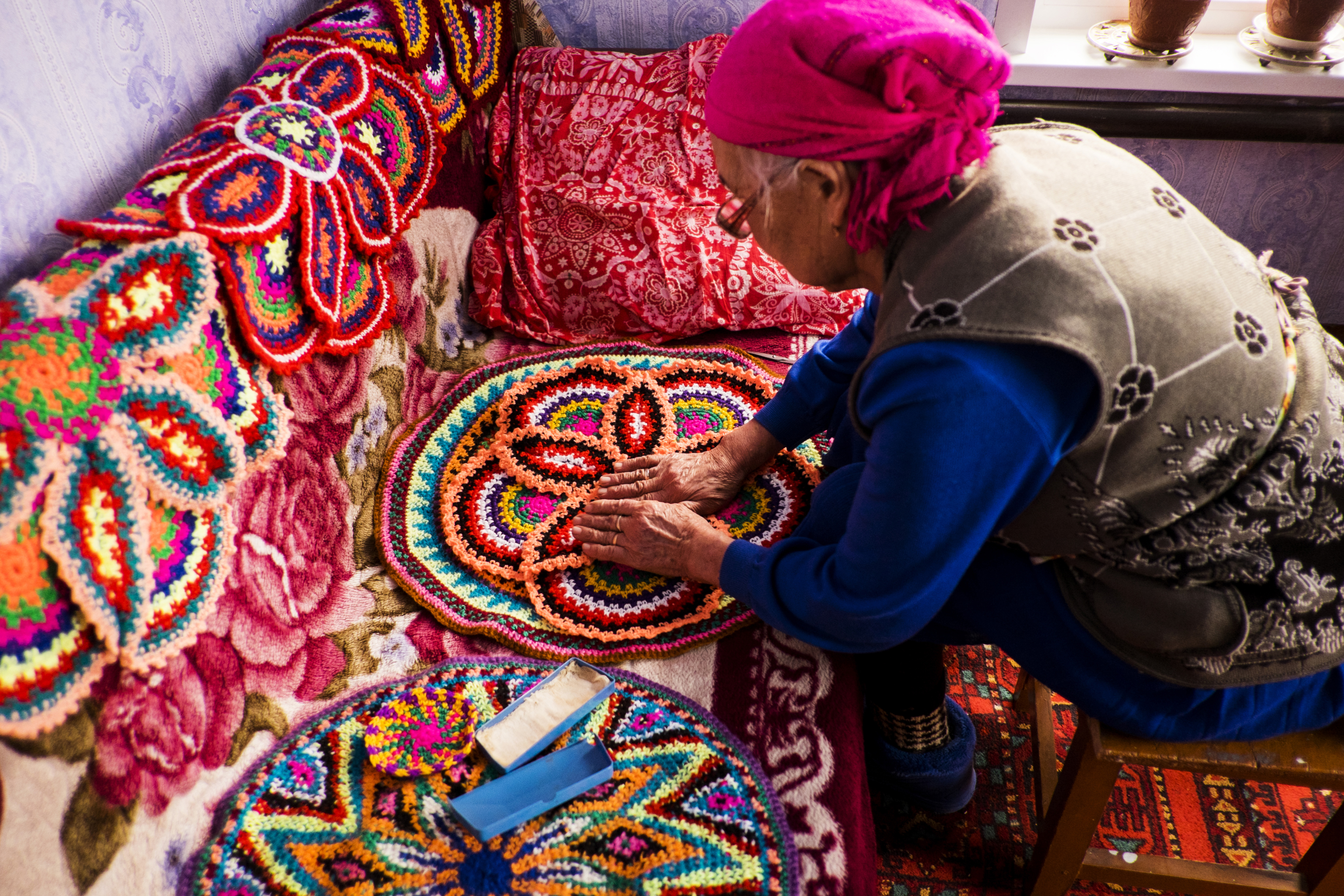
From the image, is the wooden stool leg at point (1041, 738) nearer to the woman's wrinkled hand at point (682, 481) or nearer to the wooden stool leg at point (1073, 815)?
the wooden stool leg at point (1073, 815)

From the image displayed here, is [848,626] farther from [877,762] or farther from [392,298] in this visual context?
[392,298]

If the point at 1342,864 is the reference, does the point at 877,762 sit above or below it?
below

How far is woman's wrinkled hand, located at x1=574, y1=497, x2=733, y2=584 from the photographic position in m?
1.11

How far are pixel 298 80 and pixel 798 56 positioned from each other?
0.84 m

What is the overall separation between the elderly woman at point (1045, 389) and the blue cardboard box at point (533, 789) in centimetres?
27

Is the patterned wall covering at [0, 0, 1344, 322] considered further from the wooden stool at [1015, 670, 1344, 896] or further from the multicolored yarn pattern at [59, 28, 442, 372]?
the wooden stool at [1015, 670, 1344, 896]

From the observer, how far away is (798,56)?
805mm

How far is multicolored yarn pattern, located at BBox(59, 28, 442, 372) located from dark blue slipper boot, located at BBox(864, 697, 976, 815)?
1011mm

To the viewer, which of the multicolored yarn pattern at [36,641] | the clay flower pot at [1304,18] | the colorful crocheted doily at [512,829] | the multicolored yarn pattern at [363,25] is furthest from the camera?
the clay flower pot at [1304,18]

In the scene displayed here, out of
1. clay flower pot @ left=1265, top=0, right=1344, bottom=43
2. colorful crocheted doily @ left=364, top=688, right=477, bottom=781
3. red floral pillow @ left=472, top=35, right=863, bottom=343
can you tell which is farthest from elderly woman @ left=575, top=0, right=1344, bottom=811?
clay flower pot @ left=1265, top=0, right=1344, bottom=43

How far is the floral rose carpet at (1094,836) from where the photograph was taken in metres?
1.31

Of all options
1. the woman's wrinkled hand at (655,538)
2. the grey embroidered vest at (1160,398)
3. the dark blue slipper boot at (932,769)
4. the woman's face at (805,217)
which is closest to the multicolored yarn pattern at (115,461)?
the woman's wrinkled hand at (655,538)

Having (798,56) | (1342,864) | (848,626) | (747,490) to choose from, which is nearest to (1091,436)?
(848,626)

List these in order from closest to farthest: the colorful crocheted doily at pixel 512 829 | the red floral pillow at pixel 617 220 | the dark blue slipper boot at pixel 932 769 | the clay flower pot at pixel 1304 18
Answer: the colorful crocheted doily at pixel 512 829 < the dark blue slipper boot at pixel 932 769 < the red floral pillow at pixel 617 220 < the clay flower pot at pixel 1304 18
